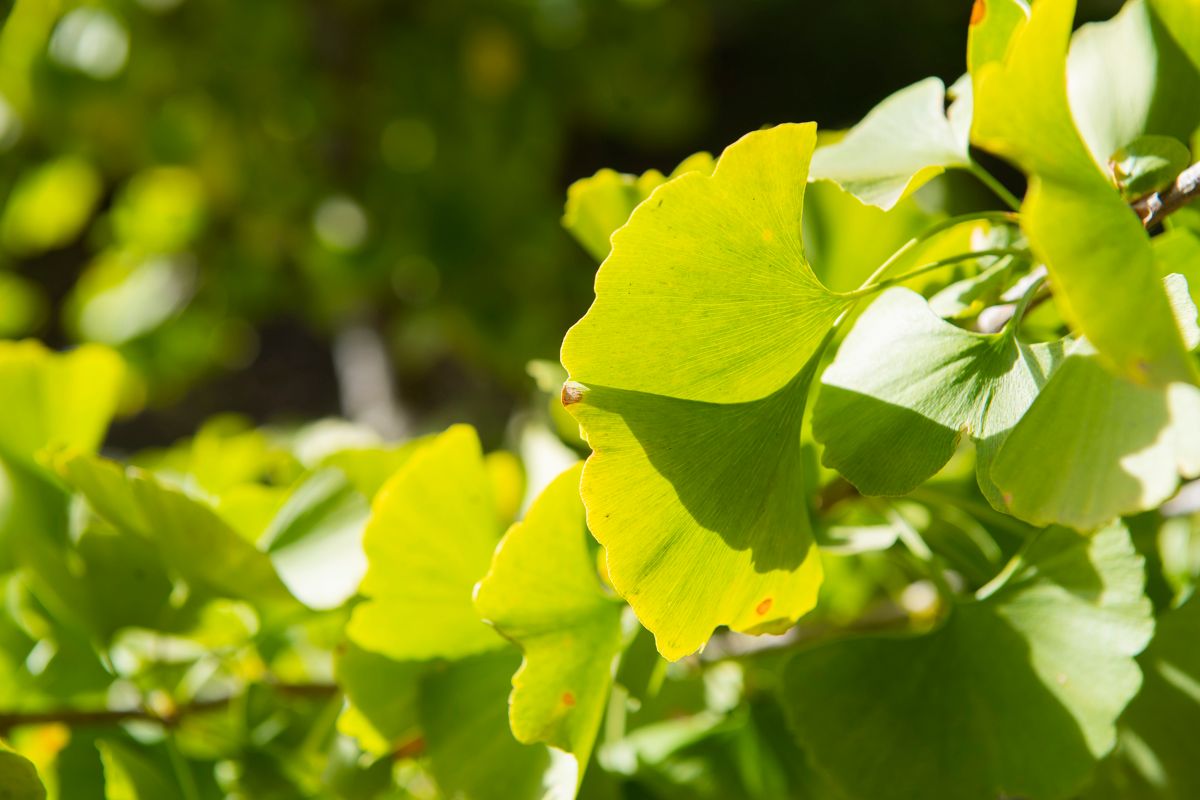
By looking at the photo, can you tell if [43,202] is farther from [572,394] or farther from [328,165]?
[572,394]

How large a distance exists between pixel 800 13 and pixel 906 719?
295cm

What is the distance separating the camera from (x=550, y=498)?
0.27 m

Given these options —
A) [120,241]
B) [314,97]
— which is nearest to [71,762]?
[314,97]

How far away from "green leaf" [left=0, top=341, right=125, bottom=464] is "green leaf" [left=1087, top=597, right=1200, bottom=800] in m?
0.37

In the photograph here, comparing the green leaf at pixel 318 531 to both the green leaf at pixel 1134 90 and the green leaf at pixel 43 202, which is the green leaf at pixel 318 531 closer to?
the green leaf at pixel 1134 90

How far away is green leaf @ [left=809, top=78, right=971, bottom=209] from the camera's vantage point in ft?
0.88

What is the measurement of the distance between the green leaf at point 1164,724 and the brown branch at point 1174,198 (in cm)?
14

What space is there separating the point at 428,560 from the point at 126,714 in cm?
14

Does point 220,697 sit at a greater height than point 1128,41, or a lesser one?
lesser

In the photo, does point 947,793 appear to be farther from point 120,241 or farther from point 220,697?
point 120,241

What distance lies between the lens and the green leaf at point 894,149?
27cm

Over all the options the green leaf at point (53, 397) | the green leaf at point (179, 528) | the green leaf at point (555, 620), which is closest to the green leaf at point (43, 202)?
the green leaf at point (53, 397)

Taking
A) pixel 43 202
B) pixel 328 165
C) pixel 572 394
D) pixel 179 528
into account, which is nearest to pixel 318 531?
pixel 179 528

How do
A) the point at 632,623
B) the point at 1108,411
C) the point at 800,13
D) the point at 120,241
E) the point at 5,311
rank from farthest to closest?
the point at 800,13, the point at 120,241, the point at 5,311, the point at 632,623, the point at 1108,411
